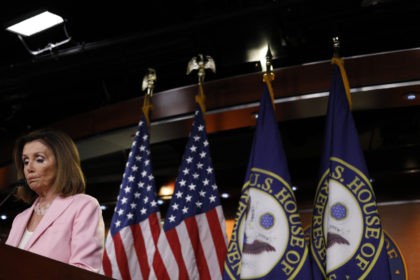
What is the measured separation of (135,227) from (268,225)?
1.00 metres

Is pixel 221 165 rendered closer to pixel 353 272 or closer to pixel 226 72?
pixel 226 72

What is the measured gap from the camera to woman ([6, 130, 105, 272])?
2.29m

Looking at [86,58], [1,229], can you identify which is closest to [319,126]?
[86,58]

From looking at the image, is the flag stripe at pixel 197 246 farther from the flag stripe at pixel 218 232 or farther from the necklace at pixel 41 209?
the necklace at pixel 41 209

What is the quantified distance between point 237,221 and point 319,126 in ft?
9.80

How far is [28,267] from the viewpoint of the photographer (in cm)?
162

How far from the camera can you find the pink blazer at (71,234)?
227cm

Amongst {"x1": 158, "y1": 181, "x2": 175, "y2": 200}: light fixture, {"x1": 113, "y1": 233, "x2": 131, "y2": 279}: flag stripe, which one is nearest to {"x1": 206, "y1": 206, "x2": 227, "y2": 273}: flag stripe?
{"x1": 113, "y1": 233, "x2": 131, "y2": 279}: flag stripe

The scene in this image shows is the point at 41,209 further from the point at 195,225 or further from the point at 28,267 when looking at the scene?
the point at 195,225

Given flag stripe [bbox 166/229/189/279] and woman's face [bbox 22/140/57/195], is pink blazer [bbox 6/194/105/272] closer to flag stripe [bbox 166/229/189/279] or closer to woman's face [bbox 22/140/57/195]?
woman's face [bbox 22/140/57/195]

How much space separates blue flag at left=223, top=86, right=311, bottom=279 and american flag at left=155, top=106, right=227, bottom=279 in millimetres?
385

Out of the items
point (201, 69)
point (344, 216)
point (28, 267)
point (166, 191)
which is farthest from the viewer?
point (166, 191)

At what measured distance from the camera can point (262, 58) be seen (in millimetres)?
4188

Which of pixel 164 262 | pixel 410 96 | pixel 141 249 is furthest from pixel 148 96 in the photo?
pixel 410 96
